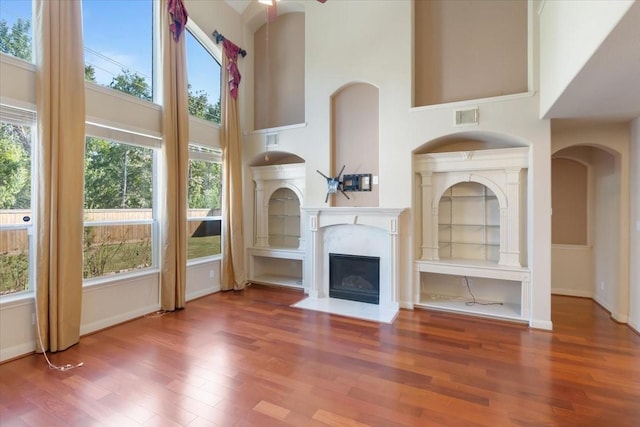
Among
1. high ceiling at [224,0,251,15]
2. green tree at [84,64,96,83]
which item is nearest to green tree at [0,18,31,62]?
green tree at [84,64,96,83]

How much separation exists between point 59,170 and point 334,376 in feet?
11.1

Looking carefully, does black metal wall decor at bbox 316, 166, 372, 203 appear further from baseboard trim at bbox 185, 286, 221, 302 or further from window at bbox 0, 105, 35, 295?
window at bbox 0, 105, 35, 295

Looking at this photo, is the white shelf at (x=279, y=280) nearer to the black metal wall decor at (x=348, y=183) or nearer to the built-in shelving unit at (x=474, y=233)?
the black metal wall decor at (x=348, y=183)

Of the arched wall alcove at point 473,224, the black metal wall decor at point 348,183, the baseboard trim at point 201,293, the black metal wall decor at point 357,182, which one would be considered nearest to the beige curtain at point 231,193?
the baseboard trim at point 201,293

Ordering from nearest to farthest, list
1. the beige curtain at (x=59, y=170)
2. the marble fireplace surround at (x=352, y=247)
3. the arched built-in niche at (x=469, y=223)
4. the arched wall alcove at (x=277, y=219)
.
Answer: the beige curtain at (x=59, y=170), the marble fireplace surround at (x=352, y=247), the arched built-in niche at (x=469, y=223), the arched wall alcove at (x=277, y=219)

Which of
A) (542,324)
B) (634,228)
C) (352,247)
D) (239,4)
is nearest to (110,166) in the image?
(352,247)

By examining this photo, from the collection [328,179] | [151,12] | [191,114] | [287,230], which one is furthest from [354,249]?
[151,12]

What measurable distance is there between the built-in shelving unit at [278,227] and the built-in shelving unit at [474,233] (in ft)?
7.11

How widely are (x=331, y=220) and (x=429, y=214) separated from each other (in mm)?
1474

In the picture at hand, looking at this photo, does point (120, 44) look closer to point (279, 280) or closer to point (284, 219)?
point (284, 219)

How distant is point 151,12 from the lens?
431 centimetres

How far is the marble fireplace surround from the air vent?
1.45 metres

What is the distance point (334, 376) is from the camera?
2.64m

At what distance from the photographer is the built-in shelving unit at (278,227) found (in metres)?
5.60
